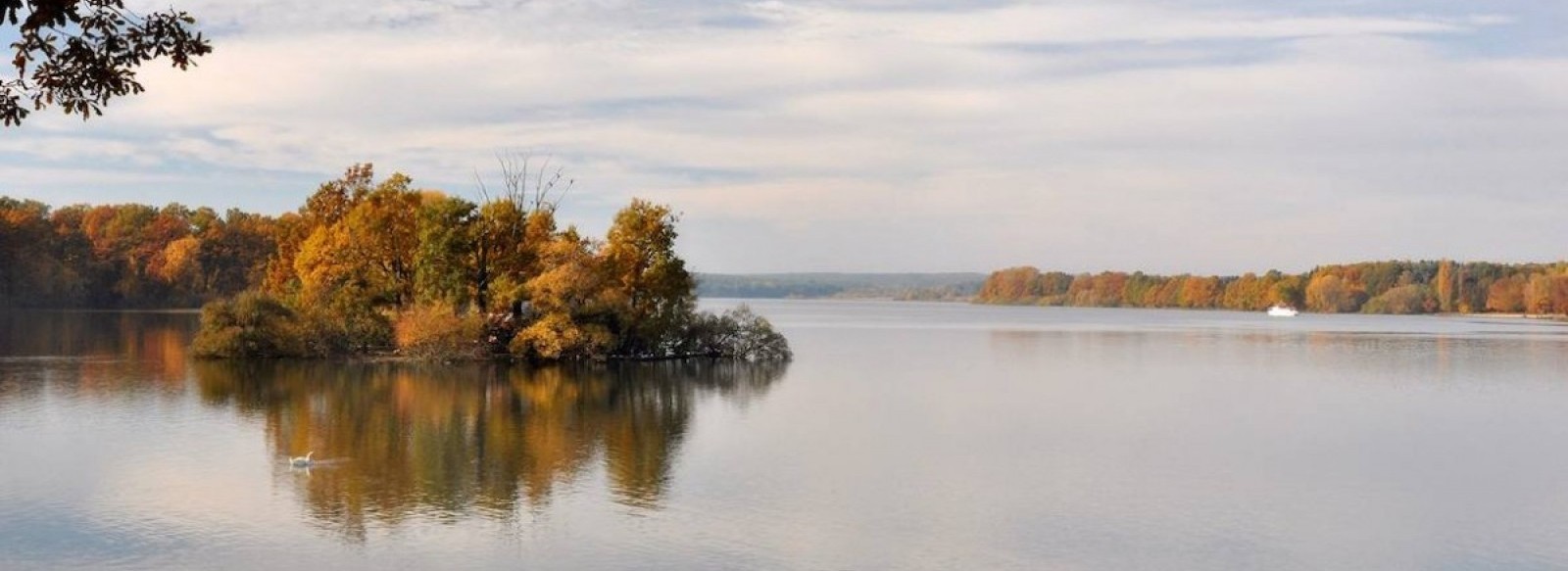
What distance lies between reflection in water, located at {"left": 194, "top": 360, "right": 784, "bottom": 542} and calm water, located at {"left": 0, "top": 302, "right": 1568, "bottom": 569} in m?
0.11

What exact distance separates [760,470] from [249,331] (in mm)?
30186

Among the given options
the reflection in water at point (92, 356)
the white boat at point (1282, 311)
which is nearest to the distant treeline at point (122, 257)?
the reflection in water at point (92, 356)

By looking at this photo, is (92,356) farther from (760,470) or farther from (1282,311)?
(1282,311)

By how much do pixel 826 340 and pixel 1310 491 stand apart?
5211 centimetres

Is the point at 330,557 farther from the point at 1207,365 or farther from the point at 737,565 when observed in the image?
the point at 1207,365

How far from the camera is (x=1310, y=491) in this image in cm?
2161

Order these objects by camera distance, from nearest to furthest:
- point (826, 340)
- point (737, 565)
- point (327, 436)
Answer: point (737, 565), point (327, 436), point (826, 340)

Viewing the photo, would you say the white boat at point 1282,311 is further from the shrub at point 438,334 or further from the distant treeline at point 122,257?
the shrub at point 438,334

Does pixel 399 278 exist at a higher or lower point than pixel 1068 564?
higher

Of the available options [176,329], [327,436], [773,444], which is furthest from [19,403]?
[176,329]

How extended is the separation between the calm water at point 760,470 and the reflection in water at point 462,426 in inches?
4.4

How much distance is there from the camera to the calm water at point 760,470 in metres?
16.9

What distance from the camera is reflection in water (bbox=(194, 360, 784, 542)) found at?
66.5ft

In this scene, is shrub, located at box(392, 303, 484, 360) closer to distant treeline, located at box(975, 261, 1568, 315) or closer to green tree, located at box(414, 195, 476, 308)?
green tree, located at box(414, 195, 476, 308)
